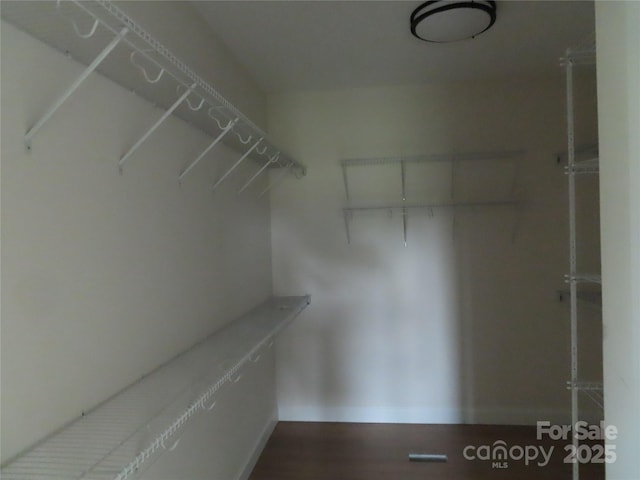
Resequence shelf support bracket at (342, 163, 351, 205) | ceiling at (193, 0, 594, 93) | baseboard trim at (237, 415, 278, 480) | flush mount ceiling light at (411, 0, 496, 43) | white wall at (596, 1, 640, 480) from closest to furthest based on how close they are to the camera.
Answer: white wall at (596, 1, 640, 480) < flush mount ceiling light at (411, 0, 496, 43) < ceiling at (193, 0, 594, 93) < baseboard trim at (237, 415, 278, 480) < shelf support bracket at (342, 163, 351, 205)

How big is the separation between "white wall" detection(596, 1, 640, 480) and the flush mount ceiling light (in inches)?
25.8

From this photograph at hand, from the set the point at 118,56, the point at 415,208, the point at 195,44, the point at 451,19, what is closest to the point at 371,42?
the point at 451,19

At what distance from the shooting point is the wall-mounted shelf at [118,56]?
2.74 ft

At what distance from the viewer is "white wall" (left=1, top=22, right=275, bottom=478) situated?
0.88m

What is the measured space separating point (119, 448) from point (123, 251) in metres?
0.62

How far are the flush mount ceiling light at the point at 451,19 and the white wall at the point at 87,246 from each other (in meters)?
1.18

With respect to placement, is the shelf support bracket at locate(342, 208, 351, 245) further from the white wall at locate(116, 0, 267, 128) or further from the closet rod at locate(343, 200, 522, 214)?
the white wall at locate(116, 0, 267, 128)

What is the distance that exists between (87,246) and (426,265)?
2.27 meters

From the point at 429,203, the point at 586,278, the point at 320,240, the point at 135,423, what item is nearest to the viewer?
the point at 135,423

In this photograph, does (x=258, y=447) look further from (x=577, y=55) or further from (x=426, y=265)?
(x=577, y=55)

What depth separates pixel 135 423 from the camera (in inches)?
40.0

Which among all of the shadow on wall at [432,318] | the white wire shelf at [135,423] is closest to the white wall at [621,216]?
the white wire shelf at [135,423]

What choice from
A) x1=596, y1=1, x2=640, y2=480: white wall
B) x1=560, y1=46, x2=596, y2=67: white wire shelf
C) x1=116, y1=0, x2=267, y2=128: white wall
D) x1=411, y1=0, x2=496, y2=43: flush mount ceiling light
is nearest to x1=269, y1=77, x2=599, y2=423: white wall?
x1=116, y1=0, x2=267, y2=128: white wall

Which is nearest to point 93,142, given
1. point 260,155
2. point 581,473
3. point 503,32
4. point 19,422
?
point 19,422
